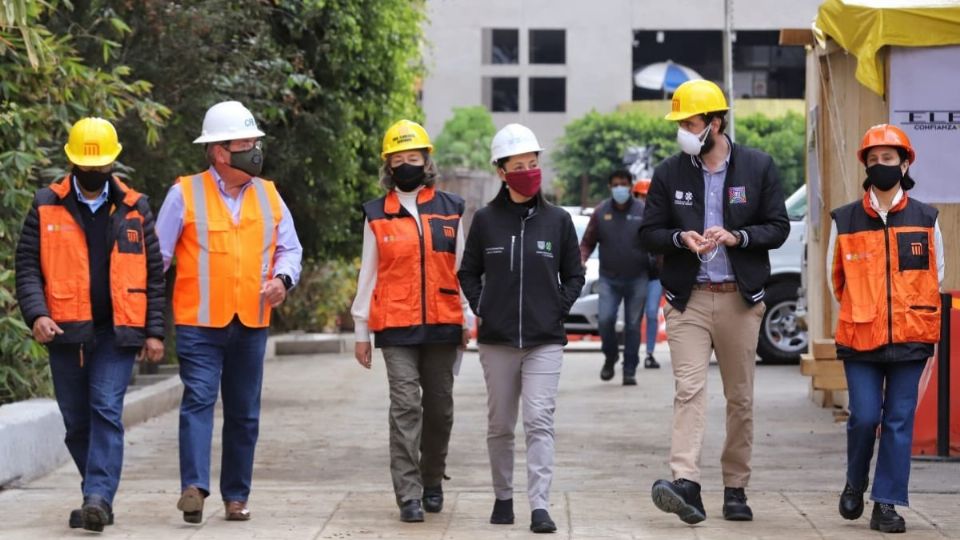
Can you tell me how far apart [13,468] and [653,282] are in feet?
29.2

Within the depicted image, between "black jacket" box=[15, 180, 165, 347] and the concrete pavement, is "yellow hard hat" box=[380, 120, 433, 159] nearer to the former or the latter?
"black jacket" box=[15, 180, 165, 347]

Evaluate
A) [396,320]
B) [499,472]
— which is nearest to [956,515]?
[499,472]

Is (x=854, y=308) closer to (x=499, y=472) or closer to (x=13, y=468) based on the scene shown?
(x=499, y=472)

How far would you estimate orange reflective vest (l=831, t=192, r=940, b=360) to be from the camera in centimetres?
847

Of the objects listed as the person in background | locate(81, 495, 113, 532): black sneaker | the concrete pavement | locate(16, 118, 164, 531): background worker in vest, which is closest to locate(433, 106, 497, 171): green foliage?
the person in background

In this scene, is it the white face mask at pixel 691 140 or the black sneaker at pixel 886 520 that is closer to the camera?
the black sneaker at pixel 886 520

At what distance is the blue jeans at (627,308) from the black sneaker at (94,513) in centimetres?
878

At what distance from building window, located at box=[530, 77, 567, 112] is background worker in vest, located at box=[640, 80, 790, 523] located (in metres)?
83.5

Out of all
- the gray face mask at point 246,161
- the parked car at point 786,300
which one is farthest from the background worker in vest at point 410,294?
the parked car at point 786,300

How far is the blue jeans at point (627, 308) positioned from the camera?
16.7 m

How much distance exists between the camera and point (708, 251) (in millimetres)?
8602

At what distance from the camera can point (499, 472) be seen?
28.6 ft

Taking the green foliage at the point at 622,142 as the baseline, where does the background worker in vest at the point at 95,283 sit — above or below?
below

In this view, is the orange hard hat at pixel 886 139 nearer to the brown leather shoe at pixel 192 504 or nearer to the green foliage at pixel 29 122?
the brown leather shoe at pixel 192 504
